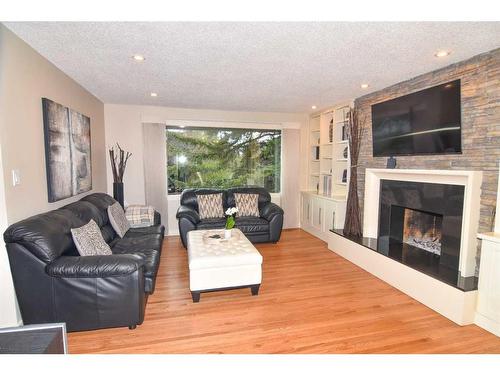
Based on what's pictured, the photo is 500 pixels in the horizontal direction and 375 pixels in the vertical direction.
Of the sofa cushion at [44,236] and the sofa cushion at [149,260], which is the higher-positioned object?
the sofa cushion at [44,236]

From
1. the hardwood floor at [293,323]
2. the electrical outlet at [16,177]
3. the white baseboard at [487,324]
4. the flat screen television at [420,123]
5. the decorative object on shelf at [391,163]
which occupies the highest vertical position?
the flat screen television at [420,123]

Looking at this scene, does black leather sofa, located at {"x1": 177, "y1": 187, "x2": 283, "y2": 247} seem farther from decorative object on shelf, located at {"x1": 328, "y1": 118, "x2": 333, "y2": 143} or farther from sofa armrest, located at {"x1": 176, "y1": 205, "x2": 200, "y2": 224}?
decorative object on shelf, located at {"x1": 328, "y1": 118, "x2": 333, "y2": 143}

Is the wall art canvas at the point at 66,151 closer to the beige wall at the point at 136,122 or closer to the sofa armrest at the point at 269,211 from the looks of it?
the beige wall at the point at 136,122

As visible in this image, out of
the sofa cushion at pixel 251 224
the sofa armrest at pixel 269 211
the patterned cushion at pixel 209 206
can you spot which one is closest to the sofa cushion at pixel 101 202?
the patterned cushion at pixel 209 206

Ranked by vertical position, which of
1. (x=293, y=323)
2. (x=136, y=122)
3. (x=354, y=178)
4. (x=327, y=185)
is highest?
(x=136, y=122)

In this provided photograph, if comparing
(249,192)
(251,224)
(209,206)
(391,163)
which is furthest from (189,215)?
(391,163)

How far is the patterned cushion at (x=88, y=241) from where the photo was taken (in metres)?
2.27

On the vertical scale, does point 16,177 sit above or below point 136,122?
below

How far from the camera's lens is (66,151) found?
293 cm

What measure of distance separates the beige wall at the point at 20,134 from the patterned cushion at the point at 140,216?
1148 millimetres

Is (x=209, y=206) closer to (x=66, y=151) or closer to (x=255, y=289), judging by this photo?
(x=255, y=289)

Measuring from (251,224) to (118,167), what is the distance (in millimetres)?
2565
